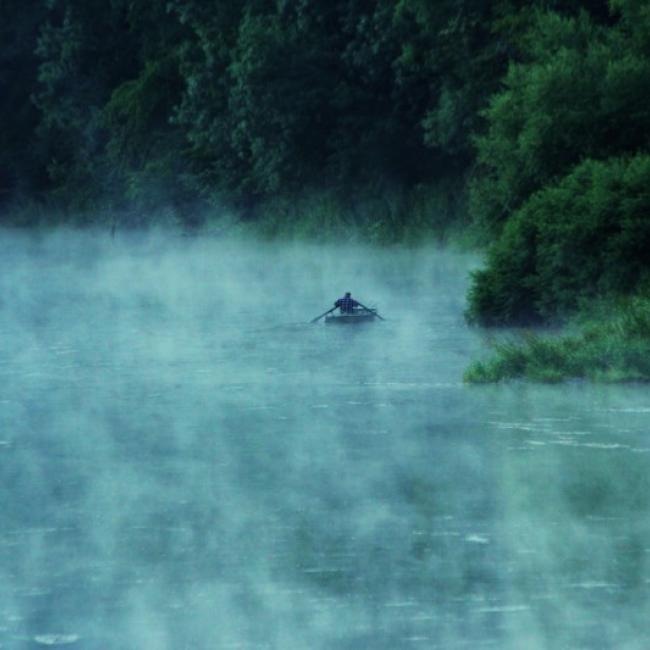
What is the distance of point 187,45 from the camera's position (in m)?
62.2

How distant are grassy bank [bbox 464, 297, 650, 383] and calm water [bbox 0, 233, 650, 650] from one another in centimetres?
51

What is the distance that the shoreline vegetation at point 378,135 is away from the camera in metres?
28.1

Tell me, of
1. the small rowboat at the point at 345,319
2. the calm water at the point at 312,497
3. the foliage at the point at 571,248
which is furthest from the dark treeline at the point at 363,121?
the calm water at the point at 312,497

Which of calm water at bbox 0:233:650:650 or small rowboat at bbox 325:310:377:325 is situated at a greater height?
calm water at bbox 0:233:650:650

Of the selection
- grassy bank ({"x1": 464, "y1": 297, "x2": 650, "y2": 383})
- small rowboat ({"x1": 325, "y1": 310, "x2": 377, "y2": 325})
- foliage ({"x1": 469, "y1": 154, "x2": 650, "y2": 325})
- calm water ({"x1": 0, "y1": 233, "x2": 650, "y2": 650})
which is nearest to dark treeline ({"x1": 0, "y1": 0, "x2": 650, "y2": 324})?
foliage ({"x1": 469, "y1": 154, "x2": 650, "y2": 325})

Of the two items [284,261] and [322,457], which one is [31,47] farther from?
[322,457]

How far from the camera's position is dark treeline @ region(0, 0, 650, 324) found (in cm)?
2930

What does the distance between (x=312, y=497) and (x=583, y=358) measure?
24.0 ft

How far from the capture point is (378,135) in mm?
55344

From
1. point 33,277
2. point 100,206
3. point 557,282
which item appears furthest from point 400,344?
point 100,206

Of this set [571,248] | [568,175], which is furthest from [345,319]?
[568,175]

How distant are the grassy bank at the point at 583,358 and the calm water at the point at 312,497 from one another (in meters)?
0.51

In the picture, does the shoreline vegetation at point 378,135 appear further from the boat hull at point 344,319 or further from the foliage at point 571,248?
the boat hull at point 344,319

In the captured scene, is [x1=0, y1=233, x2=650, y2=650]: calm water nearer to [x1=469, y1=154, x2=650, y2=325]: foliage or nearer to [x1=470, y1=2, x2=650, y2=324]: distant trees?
[x1=469, y1=154, x2=650, y2=325]: foliage
